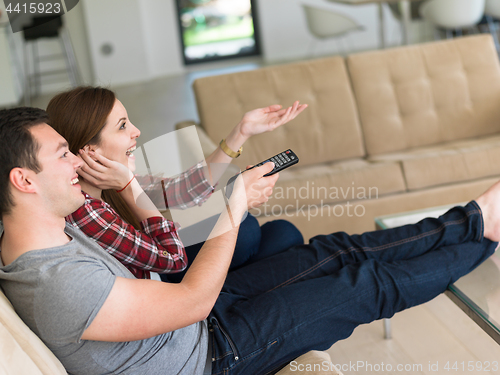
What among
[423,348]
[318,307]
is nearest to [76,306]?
[318,307]

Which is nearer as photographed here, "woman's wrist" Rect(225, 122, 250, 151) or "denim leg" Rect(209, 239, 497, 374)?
"denim leg" Rect(209, 239, 497, 374)

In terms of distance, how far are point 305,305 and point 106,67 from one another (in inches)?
220

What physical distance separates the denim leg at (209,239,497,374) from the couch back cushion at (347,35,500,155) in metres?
1.22

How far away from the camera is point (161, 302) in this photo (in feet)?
2.71

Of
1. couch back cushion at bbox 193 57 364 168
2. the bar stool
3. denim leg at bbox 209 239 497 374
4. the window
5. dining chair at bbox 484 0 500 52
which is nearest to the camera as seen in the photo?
denim leg at bbox 209 239 497 374

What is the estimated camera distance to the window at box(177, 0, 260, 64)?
6.35m

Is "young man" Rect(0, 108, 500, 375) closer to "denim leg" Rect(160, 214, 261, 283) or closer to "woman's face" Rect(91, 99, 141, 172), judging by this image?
"denim leg" Rect(160, 214, 261, 283)

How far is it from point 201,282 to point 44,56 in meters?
5.70

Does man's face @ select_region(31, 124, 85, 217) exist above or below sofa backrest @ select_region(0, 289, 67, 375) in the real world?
above

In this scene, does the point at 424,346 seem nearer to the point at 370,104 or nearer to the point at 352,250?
the point at 352,250

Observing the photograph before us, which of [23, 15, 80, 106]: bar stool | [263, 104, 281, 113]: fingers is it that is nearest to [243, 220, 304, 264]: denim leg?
[263, 104, 281, 113]: fingers

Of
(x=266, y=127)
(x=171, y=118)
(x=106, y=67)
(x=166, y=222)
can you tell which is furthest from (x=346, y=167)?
(x=106, y=67)

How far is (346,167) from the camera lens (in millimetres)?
2154

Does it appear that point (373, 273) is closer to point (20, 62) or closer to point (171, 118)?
point (171, 118)
